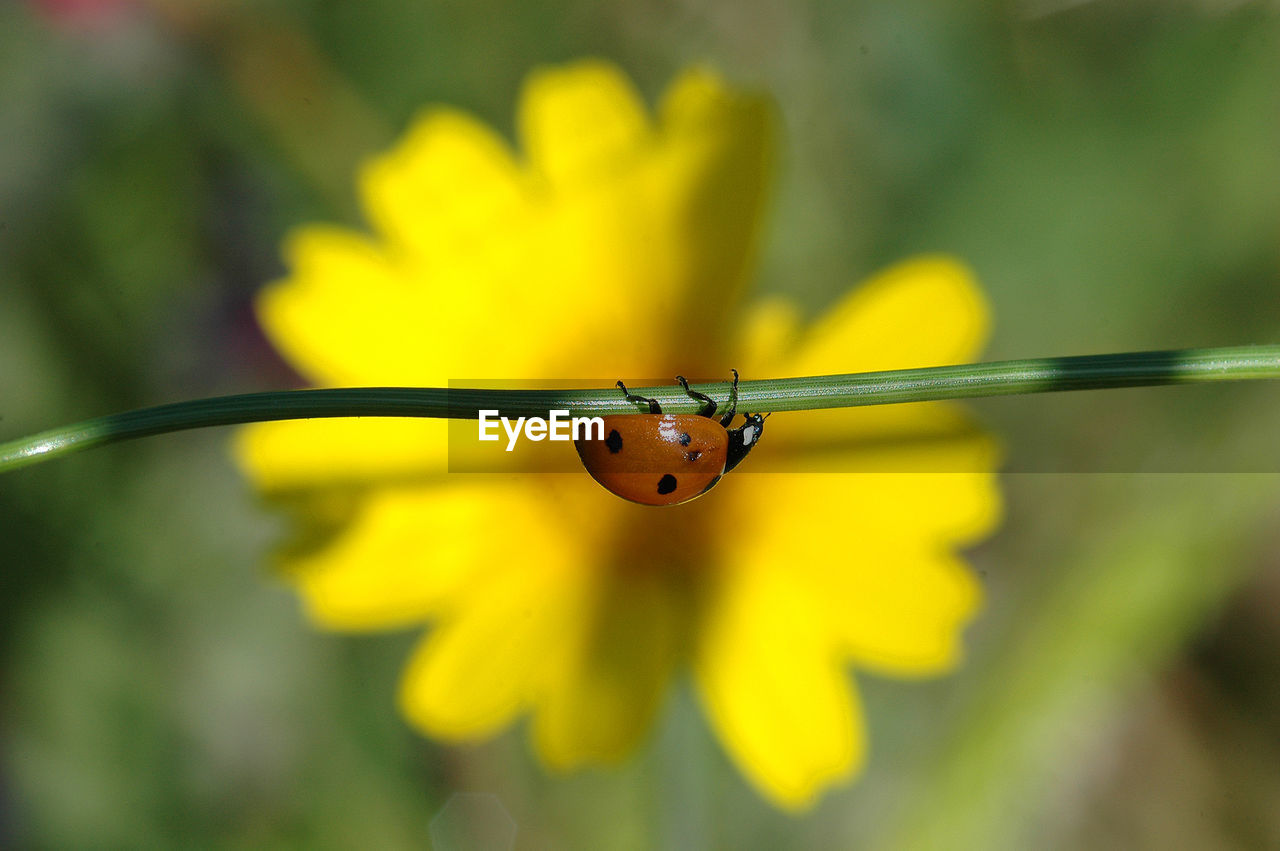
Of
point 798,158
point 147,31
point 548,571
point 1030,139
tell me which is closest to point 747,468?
point 548,571

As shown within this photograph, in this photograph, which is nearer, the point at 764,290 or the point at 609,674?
the point at 609,674

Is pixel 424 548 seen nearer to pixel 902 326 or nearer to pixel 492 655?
pixel 492 655

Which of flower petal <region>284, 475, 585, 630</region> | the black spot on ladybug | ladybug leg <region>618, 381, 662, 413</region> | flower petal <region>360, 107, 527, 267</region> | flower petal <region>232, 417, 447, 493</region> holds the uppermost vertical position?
flower petal <region>360, 107, 527, 267</region>

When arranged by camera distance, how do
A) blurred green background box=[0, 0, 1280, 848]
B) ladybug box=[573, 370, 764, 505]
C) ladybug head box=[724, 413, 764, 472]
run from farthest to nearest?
blurred green background box=[0, 0, 1280, 848]
ladybug head box=[724, 413, 764, 472]
ladybug box=[573, 370, 764, 505]

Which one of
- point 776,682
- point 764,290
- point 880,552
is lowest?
point 776,682

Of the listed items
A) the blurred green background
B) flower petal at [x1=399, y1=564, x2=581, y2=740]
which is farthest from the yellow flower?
the blurred green background

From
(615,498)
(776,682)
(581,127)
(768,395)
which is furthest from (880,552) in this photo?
(581,127)

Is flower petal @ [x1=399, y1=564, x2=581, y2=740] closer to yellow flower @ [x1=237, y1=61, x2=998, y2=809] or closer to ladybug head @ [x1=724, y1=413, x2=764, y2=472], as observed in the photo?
yellow flower @ [x1=237, y1=61, x2=998, y2=809]

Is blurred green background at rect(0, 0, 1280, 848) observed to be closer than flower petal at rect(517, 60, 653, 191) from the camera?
No
